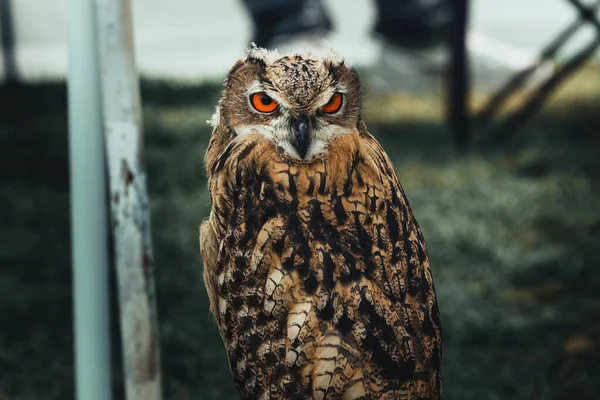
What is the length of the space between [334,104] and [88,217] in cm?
58

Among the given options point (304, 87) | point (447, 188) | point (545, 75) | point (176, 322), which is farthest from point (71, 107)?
point (545, 75)

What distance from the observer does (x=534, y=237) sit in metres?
3.77

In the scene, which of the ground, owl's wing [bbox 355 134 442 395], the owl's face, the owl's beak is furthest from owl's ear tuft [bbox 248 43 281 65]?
the ground

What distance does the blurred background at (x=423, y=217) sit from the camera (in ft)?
9.09

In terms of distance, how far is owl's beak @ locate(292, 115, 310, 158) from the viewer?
56.7 inches

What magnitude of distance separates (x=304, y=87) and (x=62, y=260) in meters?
2.32

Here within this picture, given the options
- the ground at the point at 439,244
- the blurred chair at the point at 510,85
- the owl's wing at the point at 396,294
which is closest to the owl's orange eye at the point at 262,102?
the owl's wing at the point at 396,294

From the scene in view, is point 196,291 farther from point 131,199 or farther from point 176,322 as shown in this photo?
point 131,199

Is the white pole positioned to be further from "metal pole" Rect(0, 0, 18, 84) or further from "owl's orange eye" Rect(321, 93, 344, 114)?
"metal pole" Rect(0, 0, 18, 84)

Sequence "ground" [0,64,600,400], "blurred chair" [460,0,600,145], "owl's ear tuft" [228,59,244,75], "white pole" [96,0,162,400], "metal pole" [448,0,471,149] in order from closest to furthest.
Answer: "owl's ear tuft" [228,59,244,75] < "white pole" [96,0,162,400] < "ground" [0,64,600,400] < "blurred chair" [460,0,600,145] < "metal pole" [448,0,471,149]

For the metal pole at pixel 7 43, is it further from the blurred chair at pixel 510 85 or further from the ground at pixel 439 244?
the blurred chair at pixel 510 85

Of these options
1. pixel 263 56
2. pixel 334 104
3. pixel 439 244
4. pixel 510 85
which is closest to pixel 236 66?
pixel 263 56

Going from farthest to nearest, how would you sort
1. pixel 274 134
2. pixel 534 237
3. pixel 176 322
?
pixel 534 237 < pixel 176 322 < pixel 274 134

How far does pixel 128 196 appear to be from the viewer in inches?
67.9
